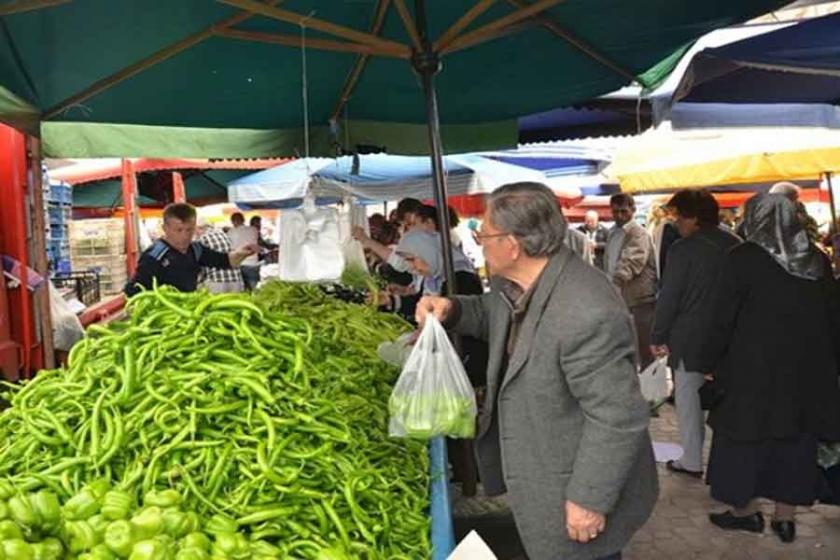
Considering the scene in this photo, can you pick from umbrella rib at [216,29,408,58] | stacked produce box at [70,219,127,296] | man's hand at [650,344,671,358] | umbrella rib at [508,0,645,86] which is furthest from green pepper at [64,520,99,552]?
stacked produce box at [70,219,127,296]

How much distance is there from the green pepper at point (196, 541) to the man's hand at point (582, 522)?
108 cm

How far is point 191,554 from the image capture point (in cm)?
178

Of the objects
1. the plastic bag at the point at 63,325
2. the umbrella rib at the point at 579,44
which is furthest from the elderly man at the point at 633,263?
A: the plastic bag at the point at 63,325

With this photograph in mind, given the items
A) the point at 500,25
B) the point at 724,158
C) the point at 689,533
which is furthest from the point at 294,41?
the point at 724,158

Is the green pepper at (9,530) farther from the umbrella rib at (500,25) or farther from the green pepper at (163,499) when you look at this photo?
the umbrella rib at (500,25)

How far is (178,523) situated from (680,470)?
15.1 feet

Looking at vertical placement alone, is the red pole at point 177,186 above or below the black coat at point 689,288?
above

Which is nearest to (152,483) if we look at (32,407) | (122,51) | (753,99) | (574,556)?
(32,407)

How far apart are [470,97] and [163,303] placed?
402 cm

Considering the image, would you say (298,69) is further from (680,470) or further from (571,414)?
(680,470)

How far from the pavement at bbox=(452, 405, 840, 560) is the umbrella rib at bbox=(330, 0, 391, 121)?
3139mm

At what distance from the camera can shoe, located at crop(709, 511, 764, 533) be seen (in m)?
4.57

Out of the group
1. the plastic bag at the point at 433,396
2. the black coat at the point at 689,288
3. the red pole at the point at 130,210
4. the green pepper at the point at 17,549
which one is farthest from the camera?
the red pole at the point at 130,210

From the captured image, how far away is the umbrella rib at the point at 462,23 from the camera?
3.85 m
